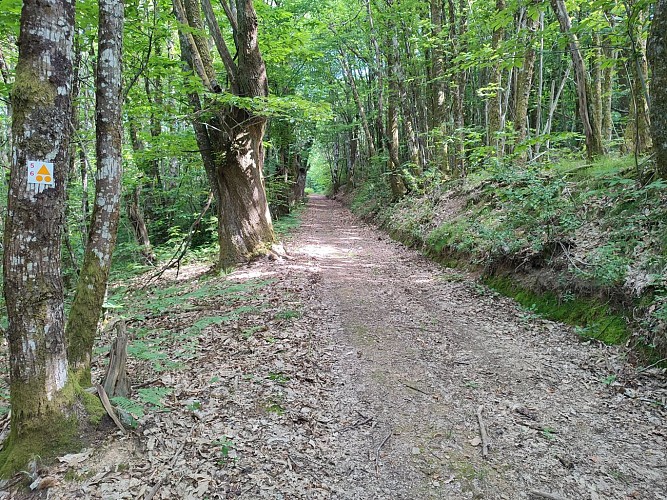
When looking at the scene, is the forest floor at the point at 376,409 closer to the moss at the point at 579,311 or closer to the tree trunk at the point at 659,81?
the moss at the point at 579,311

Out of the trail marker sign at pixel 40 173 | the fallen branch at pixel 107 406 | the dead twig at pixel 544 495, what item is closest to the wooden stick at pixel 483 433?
the dead twig at pixel 544 495

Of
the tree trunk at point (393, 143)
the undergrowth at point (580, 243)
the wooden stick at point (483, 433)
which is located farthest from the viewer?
the tree trunk at point (393, 143)

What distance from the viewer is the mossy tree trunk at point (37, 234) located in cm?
313

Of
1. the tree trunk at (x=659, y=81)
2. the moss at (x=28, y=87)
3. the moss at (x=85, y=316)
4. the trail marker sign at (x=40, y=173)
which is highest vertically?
the tree trunk at (x=659, y=81)

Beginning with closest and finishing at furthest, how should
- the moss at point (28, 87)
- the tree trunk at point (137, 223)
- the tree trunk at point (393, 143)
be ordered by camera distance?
the moss at point (28, 87) → the tree trunk at point (137, 223) → the tree trunk at point (393, 143)

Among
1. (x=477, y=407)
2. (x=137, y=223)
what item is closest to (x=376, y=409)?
(x=477, y=407)

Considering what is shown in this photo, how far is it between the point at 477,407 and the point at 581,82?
27.2 ft

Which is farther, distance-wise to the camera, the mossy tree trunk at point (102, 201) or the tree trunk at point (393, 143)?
the tree trunk at point (393, 143)

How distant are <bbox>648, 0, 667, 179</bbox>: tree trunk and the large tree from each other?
23.6 ft

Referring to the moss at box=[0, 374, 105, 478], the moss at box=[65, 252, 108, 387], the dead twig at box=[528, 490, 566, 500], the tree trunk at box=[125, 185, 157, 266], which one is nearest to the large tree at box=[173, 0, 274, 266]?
the tree trunk at box=[125, 185, 157, 266]

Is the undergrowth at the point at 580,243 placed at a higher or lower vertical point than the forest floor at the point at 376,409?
higher

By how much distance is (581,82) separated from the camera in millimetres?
9188

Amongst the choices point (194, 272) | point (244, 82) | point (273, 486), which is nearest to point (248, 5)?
point (244, 82)

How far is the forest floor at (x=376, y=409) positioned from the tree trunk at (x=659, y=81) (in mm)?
3116
